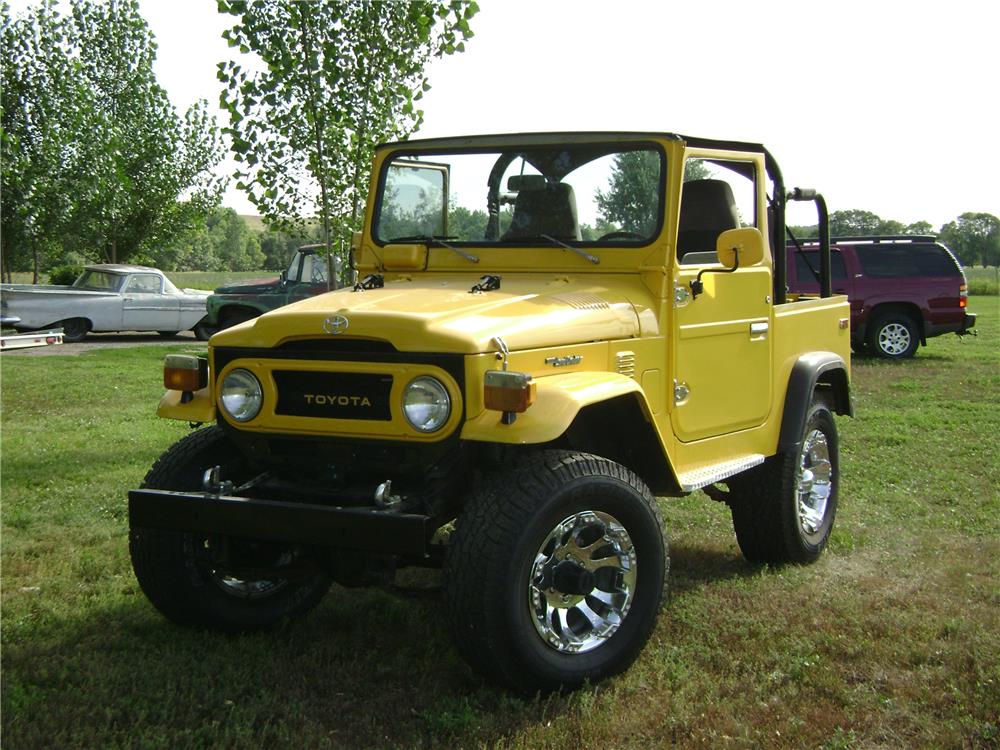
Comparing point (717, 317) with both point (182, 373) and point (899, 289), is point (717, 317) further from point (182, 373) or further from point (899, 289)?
point (899, 289)

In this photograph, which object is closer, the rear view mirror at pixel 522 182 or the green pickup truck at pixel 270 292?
the rear view mirror at pixel 522 182

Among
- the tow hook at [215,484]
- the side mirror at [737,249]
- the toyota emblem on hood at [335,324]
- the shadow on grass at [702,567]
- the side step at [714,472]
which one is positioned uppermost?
the side mirror at [737,249]

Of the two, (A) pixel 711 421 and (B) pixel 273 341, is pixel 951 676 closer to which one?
(A) pixel 711 421

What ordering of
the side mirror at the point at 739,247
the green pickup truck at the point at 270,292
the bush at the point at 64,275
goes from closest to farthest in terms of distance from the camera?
the side mirror at the point at 739,247, the green pickup truck at the point at 270,292, the bush at the point at 64,275

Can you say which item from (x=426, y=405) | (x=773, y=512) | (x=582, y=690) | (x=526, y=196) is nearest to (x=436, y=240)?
(x=526, y=196)

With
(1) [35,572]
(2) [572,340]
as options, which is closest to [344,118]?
(1) [35,572]

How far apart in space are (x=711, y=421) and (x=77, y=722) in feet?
9.93

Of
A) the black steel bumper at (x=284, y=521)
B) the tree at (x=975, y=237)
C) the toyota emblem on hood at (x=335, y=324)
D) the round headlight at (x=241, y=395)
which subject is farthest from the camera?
the tree at (x=975, y=237)

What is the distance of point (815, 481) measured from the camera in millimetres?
6312

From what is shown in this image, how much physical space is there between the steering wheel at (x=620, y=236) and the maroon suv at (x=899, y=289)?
12.9 m

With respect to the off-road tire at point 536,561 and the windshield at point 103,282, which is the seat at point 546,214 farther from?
the windshield at point 103,282

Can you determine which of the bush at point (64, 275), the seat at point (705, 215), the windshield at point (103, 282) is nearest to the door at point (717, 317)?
the seat at point (705, 215)

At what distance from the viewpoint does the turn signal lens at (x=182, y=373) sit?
4695 millimetres

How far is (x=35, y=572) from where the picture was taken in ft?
19.0
